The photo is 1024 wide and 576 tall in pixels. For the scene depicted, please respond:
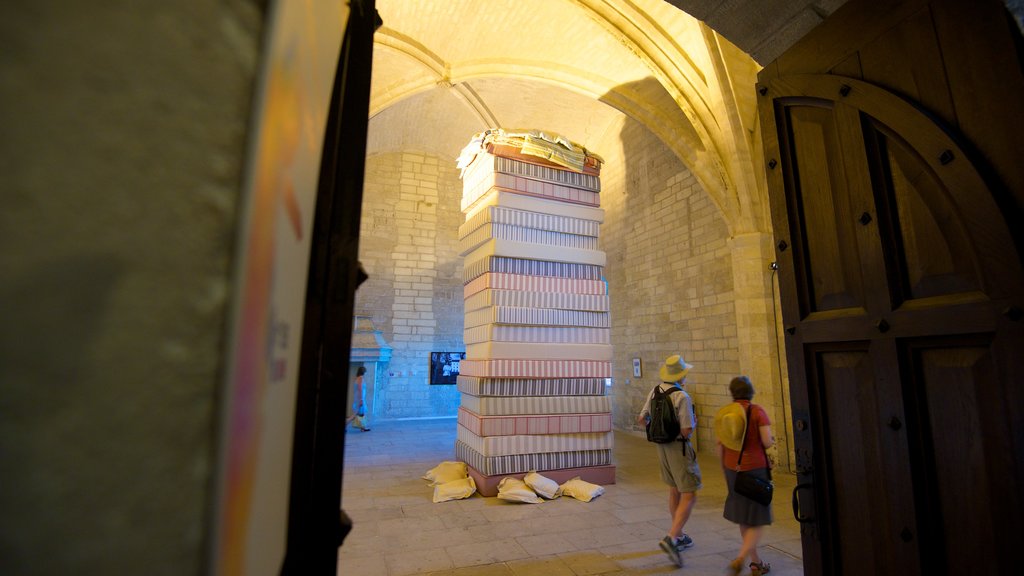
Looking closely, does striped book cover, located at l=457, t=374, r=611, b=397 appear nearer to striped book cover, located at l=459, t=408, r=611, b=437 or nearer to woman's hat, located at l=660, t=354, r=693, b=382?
striped book cover, located at l=459, t=408, r=611, b=437

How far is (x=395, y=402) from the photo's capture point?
11.0 m

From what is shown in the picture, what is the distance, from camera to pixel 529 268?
4.89 meters

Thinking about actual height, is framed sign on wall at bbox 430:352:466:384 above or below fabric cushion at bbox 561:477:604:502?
above

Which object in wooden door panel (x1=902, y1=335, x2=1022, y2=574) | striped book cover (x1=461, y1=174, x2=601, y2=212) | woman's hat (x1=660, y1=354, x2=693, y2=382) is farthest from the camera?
striped book cover (x1=461, y1=174, x2=601, y2=212)

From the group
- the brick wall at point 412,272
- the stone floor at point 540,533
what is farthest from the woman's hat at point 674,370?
the brick wall at point 412,272

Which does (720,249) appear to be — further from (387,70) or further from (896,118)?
(387,70)

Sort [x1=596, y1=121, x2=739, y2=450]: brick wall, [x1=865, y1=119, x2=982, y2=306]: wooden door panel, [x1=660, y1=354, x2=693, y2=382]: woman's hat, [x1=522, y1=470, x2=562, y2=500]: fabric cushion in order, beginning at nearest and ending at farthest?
1. [x1=865, y1=119, x2=982, y2=306]: wooden door panel
2. [x1=660, y1=354, x2=693, y2=382]: woman's hat
3. [x1=522, y1=470, x2=562, y2=500]: fabric cushion
4. [x1=596, y1=121, x2=739, y2=450]: brick wall

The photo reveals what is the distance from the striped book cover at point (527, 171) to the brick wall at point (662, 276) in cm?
311

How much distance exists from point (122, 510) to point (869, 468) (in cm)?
200

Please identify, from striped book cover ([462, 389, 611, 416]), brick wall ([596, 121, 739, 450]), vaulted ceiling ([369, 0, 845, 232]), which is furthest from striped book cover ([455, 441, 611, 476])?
vaulted ceiling ([369, 0, 845, 232])

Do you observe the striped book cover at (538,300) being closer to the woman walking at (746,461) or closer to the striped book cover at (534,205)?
the striped book cover at (534,205)

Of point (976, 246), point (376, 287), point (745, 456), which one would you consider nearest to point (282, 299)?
point (976, 246)

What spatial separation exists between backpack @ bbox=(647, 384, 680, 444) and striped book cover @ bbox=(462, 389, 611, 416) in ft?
4.61

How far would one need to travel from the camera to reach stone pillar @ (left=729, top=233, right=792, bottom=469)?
5965 mm
